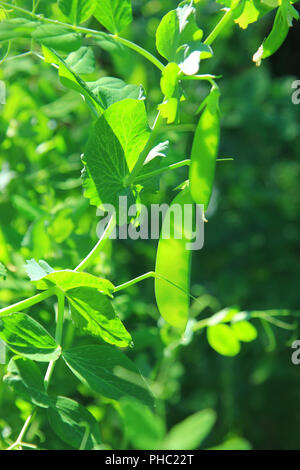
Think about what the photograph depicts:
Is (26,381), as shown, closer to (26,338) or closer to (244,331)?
(26,338)

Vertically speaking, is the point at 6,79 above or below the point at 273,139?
below

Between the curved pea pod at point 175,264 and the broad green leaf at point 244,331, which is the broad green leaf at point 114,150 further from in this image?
the broad green leaf at point 244,331

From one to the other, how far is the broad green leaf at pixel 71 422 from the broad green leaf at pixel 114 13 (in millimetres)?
276

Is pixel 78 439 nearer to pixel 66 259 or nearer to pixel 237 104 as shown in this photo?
pixel 66 259

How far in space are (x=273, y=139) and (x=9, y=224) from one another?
2.59ft

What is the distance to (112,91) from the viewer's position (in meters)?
0.38

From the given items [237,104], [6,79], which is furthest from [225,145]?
[6,79]

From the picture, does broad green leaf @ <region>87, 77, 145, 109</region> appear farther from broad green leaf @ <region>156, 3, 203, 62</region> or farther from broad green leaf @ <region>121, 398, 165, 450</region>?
broad green leaf @ <region>121, 398, 165, 450</region>

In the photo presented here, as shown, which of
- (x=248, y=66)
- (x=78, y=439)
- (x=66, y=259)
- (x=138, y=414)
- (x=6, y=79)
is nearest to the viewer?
(x=138, y=414)

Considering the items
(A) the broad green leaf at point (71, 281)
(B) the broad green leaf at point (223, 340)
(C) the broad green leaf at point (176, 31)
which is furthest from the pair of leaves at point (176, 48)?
(B) the broad green leaf at point (223, 340)

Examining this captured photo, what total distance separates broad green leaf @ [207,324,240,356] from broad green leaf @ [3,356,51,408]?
25 cm

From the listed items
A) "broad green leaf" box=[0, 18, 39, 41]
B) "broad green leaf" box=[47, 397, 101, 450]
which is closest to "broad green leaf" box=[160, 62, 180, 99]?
"broad green leaf" box=[0, 18, 39, 41]
